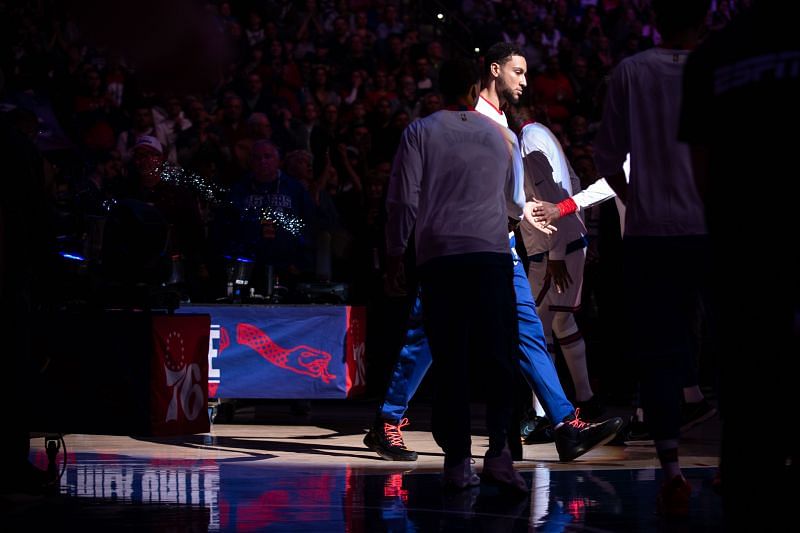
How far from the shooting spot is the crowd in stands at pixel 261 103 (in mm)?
10273

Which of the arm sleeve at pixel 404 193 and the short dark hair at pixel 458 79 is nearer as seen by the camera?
the arm sleeve at pixel 404 193

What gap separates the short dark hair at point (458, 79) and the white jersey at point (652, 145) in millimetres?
917

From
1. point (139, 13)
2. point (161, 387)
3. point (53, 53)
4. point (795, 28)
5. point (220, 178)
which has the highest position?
point (139, 13)

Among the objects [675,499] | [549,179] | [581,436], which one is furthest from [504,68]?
[675,499]

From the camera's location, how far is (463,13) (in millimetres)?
17766

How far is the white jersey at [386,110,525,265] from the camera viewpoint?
5.78 metres

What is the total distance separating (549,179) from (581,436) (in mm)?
1562

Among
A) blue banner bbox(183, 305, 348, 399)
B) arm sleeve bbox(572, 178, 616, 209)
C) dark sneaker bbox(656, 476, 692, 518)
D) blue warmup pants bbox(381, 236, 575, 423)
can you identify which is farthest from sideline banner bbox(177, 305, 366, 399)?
dark sneaker bbox(656, 476, 692, 518)

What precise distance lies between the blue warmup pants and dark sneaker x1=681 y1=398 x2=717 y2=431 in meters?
1.18

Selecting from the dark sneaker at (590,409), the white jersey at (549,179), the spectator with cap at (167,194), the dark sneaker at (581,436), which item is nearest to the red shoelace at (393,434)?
the dark sneaker at (581,436)

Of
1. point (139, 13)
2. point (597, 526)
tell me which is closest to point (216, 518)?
point (597, 526)

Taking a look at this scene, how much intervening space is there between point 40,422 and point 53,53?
294 inches

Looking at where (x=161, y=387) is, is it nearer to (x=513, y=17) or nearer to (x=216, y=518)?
(x=216, y=518)

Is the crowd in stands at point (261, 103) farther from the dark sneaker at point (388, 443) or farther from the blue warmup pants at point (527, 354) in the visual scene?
the dark sneaker at point (388, 443)
